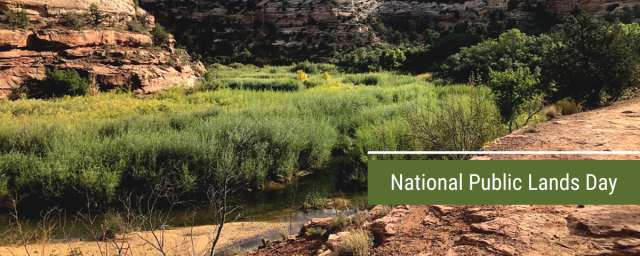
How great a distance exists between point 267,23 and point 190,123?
4819cm

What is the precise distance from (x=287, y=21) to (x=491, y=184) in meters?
56.8

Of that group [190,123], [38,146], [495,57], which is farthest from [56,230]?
[495,57]

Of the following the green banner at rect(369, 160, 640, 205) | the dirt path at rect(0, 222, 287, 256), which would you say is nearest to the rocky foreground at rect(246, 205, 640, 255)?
the green banner at rect(369, 160, 640, 205)

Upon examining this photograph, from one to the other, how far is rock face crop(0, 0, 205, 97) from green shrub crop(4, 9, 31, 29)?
0.34 metres

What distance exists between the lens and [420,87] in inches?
806

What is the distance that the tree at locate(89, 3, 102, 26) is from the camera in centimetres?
2135

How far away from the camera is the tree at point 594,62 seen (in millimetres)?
10109

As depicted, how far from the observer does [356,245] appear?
3.68 metres

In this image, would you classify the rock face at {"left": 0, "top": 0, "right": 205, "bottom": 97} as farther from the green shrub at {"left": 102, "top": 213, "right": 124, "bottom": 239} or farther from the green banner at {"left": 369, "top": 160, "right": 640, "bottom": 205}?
the green banner at {"left": 369, "top": 160, "right": 640, "bottom": 205}

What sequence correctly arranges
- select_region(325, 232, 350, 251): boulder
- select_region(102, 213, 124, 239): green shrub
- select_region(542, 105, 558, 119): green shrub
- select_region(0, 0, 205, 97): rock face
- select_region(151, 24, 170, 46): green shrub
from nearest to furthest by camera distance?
select_region(325, 232, 350, 251): boulder → select_region(102, 213, 124, 239): green shrub → select_region(542, 105, 558, 119): green shrub → select_region(0, 0, 205, 97): rock face → select_region(151, 24, 170, 46): green shrub

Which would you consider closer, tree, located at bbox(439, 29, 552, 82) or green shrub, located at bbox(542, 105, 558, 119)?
green shrub, located at bbox(542, 105, 558, 119)

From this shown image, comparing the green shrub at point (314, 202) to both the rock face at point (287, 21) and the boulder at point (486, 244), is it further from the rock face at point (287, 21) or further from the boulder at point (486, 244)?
the rock face at point (287, 21)

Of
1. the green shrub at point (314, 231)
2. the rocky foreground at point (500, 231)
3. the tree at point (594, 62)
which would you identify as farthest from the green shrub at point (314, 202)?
the tree at point (594, 62)

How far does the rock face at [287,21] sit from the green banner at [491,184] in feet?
161
